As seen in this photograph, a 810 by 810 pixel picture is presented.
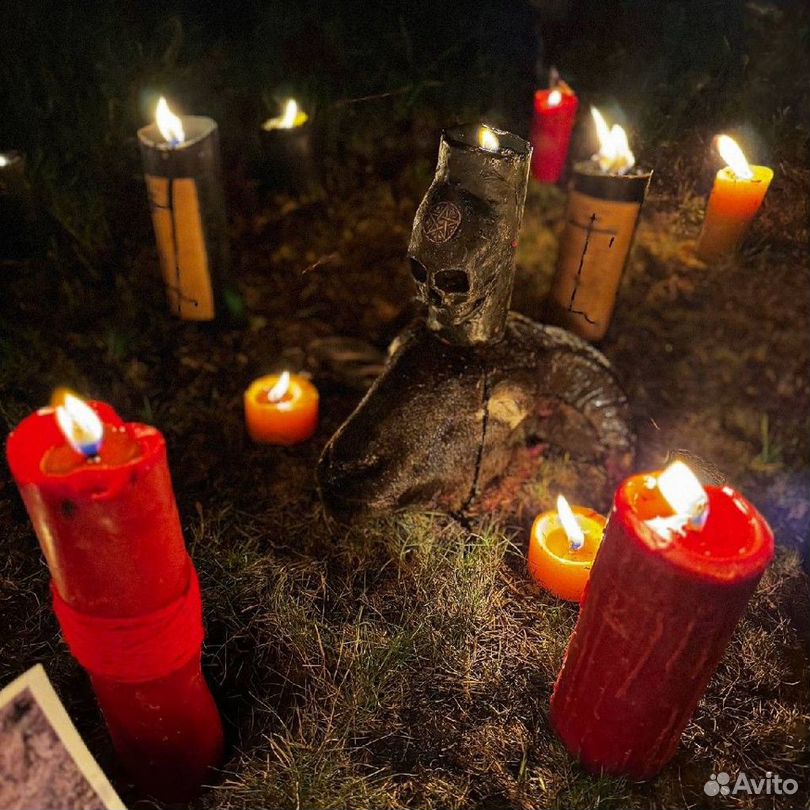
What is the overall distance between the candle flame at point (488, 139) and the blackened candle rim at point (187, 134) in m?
0.91

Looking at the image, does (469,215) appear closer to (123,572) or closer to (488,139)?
(488,139)

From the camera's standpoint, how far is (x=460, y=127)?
1.85 meters

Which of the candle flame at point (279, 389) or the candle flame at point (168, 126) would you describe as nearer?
the candle flame at point (168, 126)

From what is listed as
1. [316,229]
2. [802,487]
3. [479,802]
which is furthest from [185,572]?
[802,487]

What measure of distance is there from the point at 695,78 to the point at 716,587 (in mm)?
2091

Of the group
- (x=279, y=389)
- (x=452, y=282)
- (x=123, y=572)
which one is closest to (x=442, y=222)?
(x=452, y=282)

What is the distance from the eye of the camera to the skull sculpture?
181 cm

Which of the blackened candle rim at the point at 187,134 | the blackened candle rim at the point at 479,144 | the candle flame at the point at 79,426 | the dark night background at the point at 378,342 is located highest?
the blackened candle rim at the point at 479,144

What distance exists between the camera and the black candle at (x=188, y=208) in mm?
2197

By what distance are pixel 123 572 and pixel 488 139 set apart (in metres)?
1.33

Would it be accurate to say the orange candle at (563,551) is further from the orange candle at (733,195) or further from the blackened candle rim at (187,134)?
the blackened candle rim at (187,134)

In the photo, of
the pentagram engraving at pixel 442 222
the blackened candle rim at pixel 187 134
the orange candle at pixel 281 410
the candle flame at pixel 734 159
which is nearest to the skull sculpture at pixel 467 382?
the pentagram engraving at pixel 442 222

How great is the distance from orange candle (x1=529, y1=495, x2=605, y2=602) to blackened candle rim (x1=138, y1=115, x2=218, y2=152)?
1.54 meters

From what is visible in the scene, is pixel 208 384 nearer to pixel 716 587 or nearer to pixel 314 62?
pixel 314 62
